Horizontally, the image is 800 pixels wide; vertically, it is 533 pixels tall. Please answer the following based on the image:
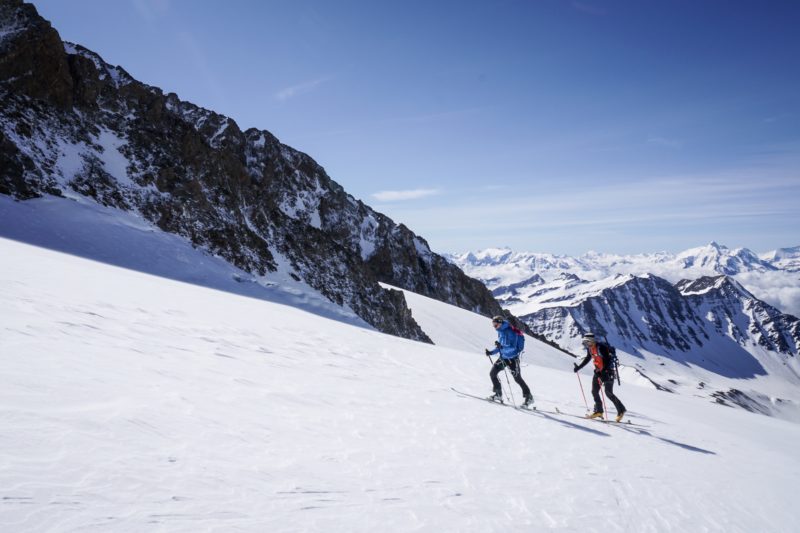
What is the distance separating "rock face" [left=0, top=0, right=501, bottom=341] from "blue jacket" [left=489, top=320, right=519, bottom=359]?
2881 cm

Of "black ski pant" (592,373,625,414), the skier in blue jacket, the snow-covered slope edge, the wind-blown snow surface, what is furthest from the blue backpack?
the snow-covered slope edge

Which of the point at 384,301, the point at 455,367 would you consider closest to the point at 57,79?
the point at 384,301

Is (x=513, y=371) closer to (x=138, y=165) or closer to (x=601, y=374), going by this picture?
(x=601, y=374)

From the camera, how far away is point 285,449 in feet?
16.8

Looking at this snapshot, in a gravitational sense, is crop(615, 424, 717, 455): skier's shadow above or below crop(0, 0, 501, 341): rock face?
below

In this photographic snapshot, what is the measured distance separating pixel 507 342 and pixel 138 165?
130ft

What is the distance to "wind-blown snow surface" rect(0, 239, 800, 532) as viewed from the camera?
11.5 ft

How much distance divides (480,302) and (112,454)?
94300 millimetres

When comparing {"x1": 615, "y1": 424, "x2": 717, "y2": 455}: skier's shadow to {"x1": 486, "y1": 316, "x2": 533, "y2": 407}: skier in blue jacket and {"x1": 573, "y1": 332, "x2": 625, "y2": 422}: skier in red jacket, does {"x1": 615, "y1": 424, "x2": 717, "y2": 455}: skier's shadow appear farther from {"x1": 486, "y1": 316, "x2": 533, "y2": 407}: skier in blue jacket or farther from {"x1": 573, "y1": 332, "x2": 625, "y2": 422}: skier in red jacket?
{"x1": 486, "y1": 316, "x2": 533, "y2": 407}: skier in blue jacket

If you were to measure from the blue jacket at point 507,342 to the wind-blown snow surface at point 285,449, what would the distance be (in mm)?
1336

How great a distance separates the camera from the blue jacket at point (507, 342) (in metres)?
10.9

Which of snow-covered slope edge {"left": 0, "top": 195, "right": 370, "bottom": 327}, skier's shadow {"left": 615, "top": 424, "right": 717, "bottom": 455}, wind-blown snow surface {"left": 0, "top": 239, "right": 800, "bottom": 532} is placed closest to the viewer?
wind-blown snow surface {"left": 0, "top": 239, "right": 800, "bottom": 532}

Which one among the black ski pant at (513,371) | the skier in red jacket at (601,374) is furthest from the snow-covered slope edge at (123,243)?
the skier in red jacket at (601,374)

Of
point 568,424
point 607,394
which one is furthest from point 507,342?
point 607,394
